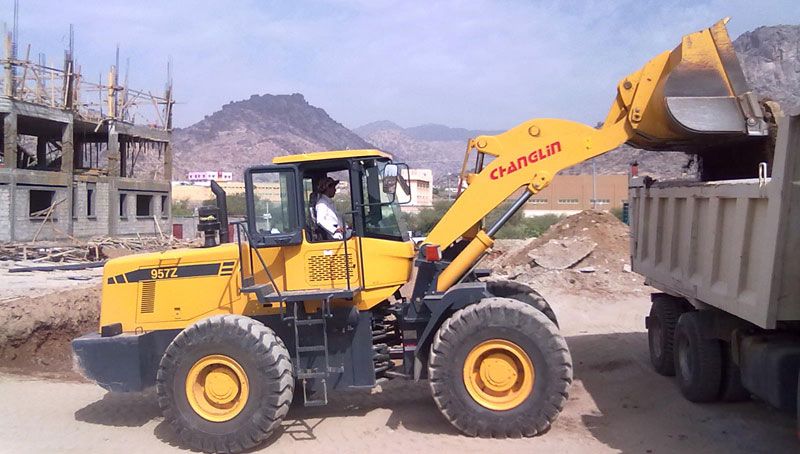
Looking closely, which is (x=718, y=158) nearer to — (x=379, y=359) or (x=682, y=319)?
(x=682, y=319)

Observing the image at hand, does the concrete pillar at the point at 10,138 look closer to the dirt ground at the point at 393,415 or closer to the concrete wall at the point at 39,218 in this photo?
the concrete wall at the point at 39,218

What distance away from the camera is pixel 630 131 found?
6.39 metres

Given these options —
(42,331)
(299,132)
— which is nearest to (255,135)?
(299,132)

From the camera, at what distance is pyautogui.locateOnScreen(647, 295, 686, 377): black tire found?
7840 millimetres

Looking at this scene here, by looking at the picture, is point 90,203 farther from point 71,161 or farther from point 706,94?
point 706,94

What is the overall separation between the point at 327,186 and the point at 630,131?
2984mm

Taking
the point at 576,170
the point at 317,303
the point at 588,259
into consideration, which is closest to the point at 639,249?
the point at 317,303

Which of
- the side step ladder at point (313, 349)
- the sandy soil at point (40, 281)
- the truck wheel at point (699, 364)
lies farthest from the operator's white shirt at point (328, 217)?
the sandy soil at point (40, 281)

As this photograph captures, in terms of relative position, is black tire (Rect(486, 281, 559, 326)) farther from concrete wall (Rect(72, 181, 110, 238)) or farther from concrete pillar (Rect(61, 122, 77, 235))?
concrete wall (Rect(72, 181, 110, 238))

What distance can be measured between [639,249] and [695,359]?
229 centimetres

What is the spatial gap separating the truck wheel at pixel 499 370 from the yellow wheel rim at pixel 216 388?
180cm

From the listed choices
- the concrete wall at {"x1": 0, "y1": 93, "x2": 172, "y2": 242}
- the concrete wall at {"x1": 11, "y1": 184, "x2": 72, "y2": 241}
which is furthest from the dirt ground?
the concrete wall at {"x1": 0, "y1": 93, "x2": 172, "y2": 242}

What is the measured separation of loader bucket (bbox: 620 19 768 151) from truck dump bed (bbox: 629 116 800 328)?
1.75 feet

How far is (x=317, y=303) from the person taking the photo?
645 centimetres
